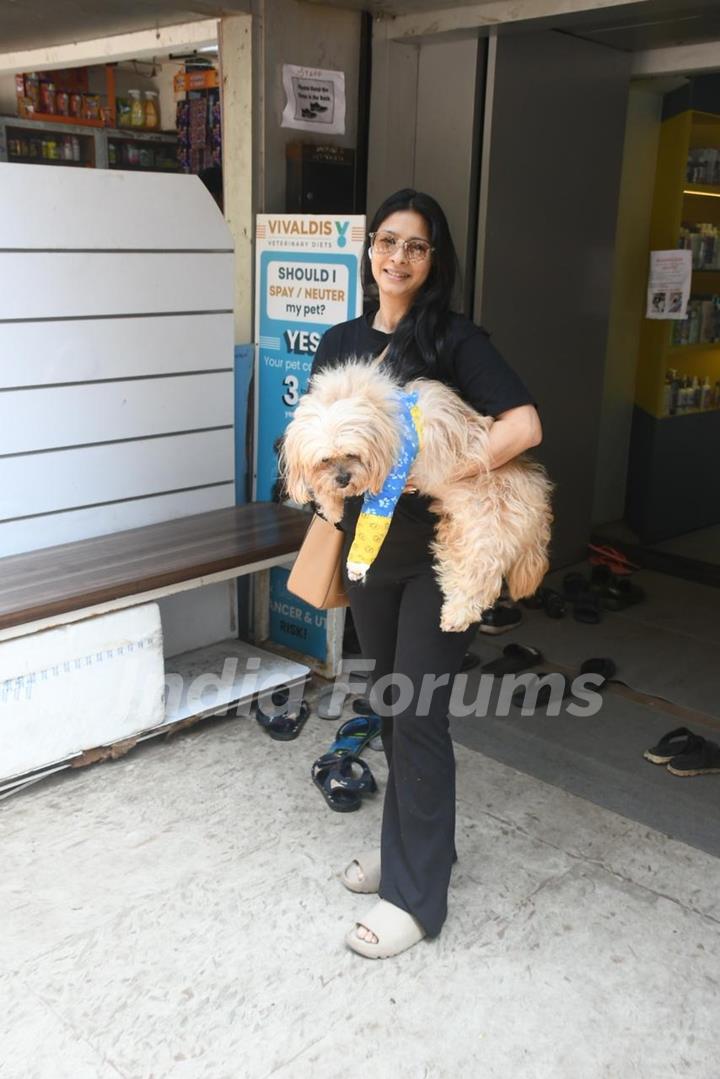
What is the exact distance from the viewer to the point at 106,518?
3760 mm

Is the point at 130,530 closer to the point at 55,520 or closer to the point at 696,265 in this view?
the point at 55,520

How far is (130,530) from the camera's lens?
12.5 feet

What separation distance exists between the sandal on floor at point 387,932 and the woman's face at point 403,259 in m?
1.55

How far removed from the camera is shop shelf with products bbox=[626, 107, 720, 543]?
6027mm

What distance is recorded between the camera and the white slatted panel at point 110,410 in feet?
11.2

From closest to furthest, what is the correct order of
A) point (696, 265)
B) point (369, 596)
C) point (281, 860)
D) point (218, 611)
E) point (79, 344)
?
point (369, 596) < point (281, 860) < point (79, 344) < point (218, 611) < point (696, 265)

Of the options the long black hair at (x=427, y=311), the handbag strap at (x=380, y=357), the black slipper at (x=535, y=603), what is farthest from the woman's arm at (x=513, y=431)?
the black slipper at (x=535, y=603)

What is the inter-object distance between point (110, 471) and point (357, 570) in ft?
5.86

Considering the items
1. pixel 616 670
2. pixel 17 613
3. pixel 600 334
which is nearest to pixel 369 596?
pixel 17 613

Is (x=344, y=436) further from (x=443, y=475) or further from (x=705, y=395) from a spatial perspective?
(x=705, y=395)

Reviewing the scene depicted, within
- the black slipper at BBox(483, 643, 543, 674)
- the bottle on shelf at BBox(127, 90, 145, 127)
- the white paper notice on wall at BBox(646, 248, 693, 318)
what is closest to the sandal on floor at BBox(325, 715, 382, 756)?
the black slipper at BBox(483, 643, 543, 674)

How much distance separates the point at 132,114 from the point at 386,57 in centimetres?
490

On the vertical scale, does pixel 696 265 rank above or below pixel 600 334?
above

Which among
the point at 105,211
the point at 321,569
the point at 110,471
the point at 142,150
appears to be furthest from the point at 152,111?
the point at 321,569
